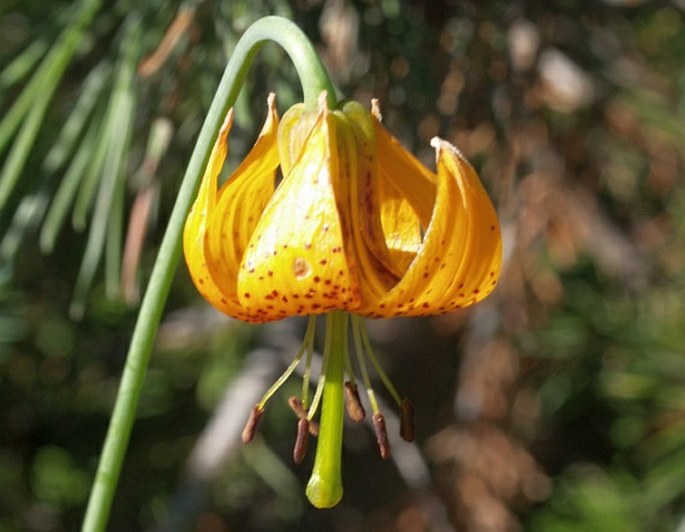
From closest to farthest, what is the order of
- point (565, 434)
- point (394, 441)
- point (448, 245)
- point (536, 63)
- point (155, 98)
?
point (448, 245) → point (155, 98) → point (536, 63) → point (394, 441) → point (565, 434)

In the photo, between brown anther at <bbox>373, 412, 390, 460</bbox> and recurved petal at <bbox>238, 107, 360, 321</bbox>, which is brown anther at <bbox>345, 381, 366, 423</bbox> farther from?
recurved petal at <bbox>238, 107, 360, 321</bbox>

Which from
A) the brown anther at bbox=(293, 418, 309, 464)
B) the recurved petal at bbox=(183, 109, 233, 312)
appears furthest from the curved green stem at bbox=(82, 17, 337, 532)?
the brown anther at bbox=(293, 418, 309, 464)

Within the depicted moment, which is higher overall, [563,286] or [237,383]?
[237,383]

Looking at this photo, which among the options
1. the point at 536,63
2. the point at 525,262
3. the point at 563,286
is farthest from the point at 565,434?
the point at 536,63

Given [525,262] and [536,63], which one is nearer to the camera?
[536,63]

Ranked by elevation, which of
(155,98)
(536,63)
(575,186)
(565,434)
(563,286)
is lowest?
(565,434)

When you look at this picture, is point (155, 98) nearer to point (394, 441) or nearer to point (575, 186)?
point (575, 186)

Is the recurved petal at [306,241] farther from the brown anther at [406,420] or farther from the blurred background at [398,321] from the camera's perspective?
the blurred background at [398,321]

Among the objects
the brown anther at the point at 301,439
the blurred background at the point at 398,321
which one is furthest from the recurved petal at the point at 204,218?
the blurred background at the point at 398,321

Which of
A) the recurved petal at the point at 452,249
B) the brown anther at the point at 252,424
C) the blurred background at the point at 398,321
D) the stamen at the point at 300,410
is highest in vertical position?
the recurved petal at the point at 452,249
